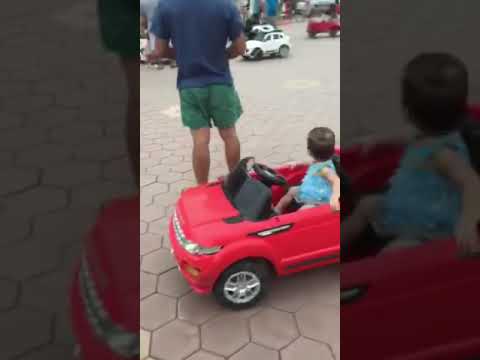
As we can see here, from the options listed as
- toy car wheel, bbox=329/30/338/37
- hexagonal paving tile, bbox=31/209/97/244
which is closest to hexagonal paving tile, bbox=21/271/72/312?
hexagonal paving tile, bbox=31/209/97/244

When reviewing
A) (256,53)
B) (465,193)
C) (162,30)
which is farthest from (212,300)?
(256,53)

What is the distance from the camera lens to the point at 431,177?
1016 millimetres

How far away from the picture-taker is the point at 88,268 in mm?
698

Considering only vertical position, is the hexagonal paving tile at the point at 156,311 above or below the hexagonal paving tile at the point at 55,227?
below

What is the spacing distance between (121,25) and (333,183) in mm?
1174

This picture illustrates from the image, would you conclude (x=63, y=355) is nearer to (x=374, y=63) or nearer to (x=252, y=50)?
(x=374, y=63)

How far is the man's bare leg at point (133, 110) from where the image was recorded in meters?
0.45

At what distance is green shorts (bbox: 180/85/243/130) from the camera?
1.76 metres

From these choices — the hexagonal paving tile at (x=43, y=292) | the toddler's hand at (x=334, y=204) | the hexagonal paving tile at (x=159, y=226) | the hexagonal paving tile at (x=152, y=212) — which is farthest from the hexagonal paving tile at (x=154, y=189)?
the toddler's hand at (x=334, y=204)

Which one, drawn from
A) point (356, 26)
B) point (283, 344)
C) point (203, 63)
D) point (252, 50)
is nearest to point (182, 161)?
point (203, 63)

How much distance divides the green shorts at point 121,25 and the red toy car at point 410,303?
2.09 feet

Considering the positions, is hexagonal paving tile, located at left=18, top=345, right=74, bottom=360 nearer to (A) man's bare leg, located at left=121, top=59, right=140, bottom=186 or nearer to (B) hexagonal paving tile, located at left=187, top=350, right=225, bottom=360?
(B) hexagonal paving tile, located at left=187, top=350, right=225, bottom=360

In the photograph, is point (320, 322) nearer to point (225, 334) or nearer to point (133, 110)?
point (225, 334)

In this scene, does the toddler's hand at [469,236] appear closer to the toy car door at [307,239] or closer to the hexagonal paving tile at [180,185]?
the toy car door at [307,239]
